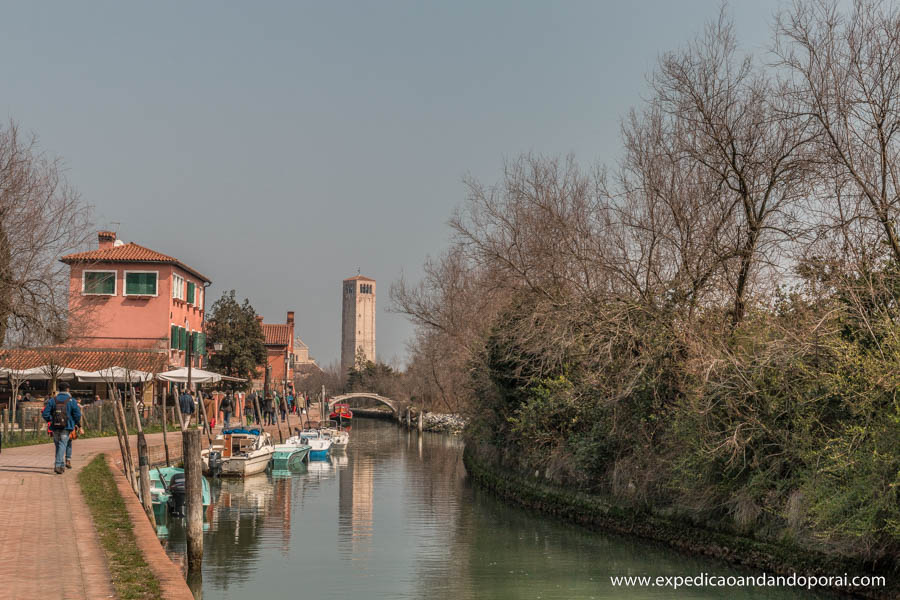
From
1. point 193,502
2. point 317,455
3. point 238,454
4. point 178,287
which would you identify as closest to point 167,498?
point 193,502

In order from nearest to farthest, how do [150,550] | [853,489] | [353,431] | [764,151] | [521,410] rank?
[150,550] → [853,489] → [764,151] → [521,410] → [353,431]

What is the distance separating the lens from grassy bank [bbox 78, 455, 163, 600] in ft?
29.4

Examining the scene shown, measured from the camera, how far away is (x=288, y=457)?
1332 inches

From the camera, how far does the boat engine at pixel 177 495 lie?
63.5 feet

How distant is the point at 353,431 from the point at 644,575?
5114 cm

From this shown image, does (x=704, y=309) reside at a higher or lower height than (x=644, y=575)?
higher

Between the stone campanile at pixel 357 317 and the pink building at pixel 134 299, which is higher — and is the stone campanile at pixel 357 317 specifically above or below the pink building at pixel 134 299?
above

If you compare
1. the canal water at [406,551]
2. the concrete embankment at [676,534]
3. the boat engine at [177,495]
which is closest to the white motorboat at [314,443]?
the canal water at [406,551]

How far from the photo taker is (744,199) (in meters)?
18.1

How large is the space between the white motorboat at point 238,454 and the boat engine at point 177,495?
9680 millimetres

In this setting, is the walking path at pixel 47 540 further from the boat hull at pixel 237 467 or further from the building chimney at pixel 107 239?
the building chimney at pixel 107 239

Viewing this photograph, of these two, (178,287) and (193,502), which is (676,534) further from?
(178,287)

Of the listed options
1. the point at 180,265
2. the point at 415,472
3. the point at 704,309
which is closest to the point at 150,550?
the point at 704,309

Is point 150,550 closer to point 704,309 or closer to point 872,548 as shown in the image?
point 872,548
